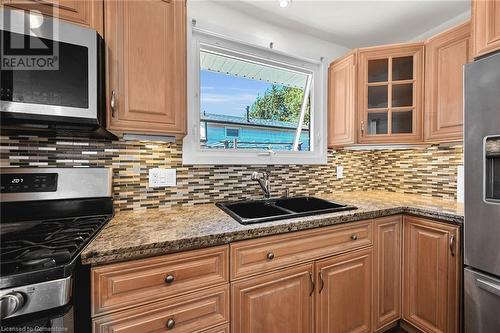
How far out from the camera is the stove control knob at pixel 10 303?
0.67 metres

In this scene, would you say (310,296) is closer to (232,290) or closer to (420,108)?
(232,290)

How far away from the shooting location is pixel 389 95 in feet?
6.55

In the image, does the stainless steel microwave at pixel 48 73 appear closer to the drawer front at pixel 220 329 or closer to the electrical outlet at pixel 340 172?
the drawer front at pixel 220 329

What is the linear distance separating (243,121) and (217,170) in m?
0.53

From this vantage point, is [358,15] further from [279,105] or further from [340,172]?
[340,172]

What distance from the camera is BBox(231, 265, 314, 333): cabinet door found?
3.73ft

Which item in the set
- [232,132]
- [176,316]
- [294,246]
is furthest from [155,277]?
[232,132]

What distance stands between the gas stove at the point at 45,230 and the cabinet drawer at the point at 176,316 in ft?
0.58

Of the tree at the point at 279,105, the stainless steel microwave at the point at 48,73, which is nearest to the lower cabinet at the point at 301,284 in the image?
the stainless steel microwave at the point at 48,73

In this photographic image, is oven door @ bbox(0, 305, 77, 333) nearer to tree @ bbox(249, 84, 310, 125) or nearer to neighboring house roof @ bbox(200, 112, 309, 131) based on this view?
neighboring house roof @ bbox(200, 112, 309, 131)

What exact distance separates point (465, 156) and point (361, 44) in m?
1.65

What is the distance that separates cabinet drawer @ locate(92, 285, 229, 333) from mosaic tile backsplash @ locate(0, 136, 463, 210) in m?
0.75

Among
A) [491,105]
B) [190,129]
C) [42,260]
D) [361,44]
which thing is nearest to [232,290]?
[42,260]

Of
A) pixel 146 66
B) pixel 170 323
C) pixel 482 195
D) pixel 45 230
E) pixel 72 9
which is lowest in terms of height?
pixel 170 323
